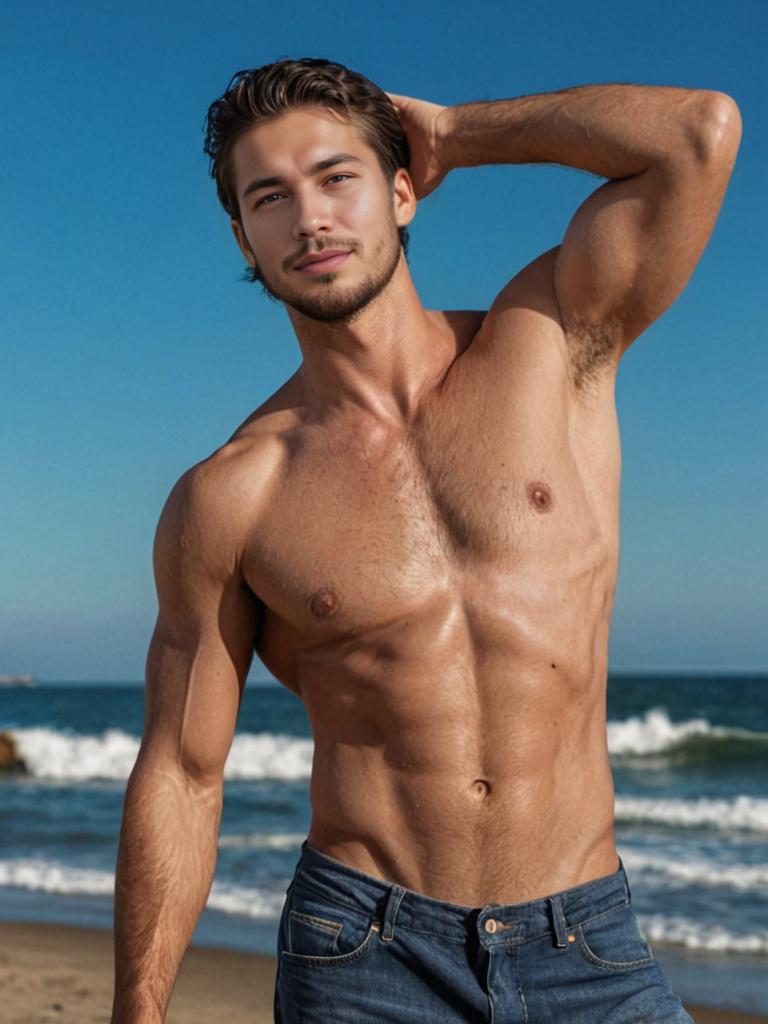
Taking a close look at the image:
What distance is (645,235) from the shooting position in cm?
248

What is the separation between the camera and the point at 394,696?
8.11ft

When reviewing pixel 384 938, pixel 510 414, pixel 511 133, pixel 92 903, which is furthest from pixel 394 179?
pixel 92 903

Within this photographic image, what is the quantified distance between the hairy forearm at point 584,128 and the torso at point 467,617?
0.74ft

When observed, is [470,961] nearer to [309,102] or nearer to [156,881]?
[156,881]

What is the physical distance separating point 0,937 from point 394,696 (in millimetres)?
6377

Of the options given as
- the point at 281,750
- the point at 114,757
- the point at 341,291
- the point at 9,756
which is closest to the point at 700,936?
the point at 341,291

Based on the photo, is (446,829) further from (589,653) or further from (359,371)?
(359,371)

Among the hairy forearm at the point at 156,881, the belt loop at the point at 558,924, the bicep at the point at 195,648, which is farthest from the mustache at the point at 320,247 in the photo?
the belt loop at the point at 558,924

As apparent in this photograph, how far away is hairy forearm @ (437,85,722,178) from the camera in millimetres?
2469

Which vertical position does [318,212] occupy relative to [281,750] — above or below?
below

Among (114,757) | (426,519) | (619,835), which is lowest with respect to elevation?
(426,519)

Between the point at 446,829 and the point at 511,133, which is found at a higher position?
the point at 511,133

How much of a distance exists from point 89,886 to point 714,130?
863cm

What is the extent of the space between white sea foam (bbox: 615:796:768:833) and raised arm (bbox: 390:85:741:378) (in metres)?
11.3
